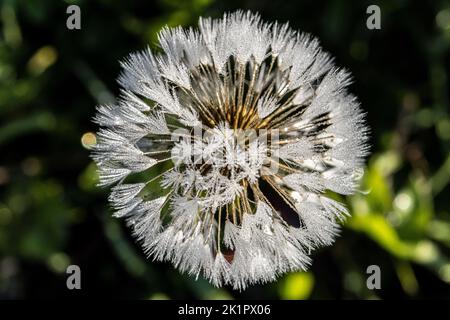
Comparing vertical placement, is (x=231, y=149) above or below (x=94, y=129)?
below

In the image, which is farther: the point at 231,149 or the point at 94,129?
the point at 94,129

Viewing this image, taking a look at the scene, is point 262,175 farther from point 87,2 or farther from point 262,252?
point 87,2
